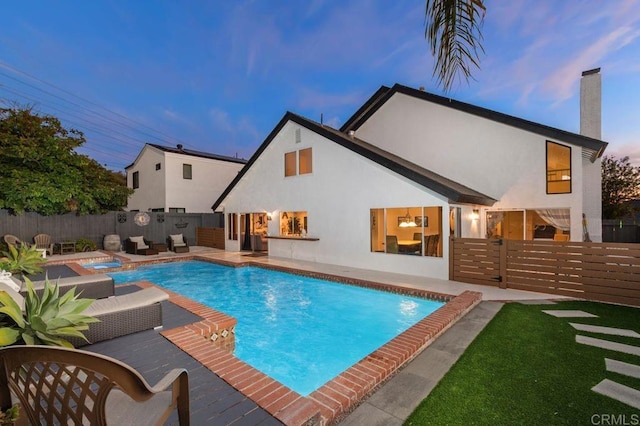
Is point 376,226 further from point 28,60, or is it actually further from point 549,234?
point 28,60

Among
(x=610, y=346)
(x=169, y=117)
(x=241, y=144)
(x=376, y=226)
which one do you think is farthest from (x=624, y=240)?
(x=169, y=117)

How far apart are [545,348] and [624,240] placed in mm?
17096

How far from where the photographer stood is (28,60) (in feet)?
130

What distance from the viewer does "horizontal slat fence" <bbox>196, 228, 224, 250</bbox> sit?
696 inches

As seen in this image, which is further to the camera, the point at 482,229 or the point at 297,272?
the point at 482,229

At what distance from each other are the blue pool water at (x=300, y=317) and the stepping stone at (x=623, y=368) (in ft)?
10.1

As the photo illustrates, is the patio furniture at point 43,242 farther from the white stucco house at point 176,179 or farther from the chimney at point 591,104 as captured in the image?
the chimney at point 591,104

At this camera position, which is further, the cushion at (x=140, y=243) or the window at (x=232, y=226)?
the window at (x=232, y=226)

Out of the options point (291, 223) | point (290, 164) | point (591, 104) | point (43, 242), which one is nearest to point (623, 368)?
point (291, 223)

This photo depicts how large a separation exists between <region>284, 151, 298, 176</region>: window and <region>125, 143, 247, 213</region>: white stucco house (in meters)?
11.0

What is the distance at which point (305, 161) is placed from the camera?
42.7 ft

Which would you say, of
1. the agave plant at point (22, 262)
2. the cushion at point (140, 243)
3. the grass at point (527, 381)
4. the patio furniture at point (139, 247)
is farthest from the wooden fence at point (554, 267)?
the cushion at point (140, 243)

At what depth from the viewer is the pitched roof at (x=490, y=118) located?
953cm

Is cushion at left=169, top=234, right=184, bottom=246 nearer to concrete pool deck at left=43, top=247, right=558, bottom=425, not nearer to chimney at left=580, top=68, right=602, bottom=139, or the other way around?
concrete pool deck at left=43, top=247, right=558, bottom=425
